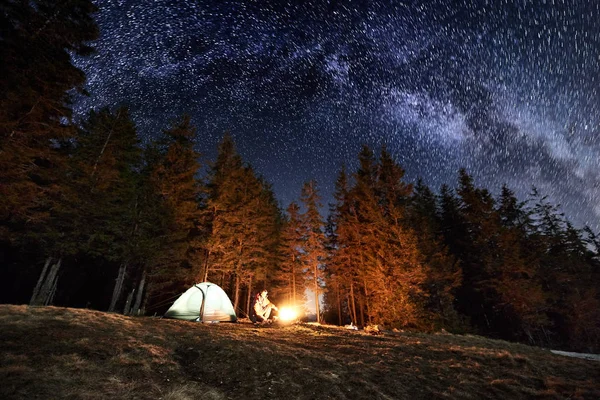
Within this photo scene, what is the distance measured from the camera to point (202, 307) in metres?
14.4

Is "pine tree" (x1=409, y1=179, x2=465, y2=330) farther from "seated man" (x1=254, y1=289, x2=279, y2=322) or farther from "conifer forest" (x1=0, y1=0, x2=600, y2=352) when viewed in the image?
"seated man" (x1=254, y1=289, x2=279, y2=322)

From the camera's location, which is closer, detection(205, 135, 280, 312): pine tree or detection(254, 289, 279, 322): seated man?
detection(254, 289, 279, 322): seated man

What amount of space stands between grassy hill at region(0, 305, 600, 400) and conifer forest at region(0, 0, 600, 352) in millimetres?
8368

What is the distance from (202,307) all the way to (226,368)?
884 centimetres

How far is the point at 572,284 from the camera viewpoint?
2917 cm

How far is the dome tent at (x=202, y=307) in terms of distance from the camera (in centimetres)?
1441

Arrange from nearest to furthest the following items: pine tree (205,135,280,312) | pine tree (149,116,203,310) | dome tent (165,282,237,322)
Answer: dome tent (165,282,237,322) → pine tree (149,116,203,310) → pine tree (205,135,280,312)

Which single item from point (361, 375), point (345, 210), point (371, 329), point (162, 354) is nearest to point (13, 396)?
point (162, 354)

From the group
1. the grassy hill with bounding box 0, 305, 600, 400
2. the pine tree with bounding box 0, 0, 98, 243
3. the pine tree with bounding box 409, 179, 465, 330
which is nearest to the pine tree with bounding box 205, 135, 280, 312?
the pine tree with bounding box 0, 0, 98, 243

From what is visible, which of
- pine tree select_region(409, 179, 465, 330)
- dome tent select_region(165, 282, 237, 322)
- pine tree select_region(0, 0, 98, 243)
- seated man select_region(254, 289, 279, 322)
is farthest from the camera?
pine tree select_region(409, 179, 465, 330)

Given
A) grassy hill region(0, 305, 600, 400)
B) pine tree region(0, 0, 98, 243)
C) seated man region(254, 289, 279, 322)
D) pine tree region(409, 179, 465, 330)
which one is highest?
pine tree region(0, 0, 98, 243)

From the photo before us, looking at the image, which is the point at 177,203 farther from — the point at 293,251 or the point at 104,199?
the point at 293,251

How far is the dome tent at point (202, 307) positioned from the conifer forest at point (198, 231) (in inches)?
97.9

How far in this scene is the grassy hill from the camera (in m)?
4.62
